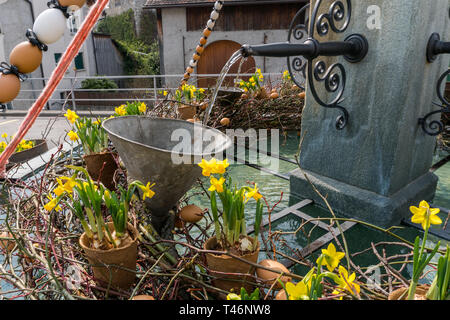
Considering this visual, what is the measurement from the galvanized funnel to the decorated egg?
0.43m

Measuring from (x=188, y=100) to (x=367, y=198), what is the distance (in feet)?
8.19

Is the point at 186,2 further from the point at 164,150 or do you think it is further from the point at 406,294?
the point at 406,294

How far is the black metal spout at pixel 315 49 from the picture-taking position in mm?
1517

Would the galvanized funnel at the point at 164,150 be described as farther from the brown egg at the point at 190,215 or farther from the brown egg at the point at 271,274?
the brown egg at the point at 271,274

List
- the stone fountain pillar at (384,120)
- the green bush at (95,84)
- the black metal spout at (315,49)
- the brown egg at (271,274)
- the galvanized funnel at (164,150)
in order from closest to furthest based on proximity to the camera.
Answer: the brown egg at (271,274), the galvanized funnel at (164,150), the black metal spout at (315,49), the stone fountain pillar at (384,120), the green bush at (95,84)

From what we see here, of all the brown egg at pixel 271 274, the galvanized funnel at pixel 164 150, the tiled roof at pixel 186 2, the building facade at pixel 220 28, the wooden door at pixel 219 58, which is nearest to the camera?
the brown egg at pixel 271 274

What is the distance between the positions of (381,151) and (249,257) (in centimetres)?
126

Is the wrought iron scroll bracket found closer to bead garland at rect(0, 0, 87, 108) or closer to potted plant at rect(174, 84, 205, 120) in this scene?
bead garland at rect(0, 0, 87, 108)

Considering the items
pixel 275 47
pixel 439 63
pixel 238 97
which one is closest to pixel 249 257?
pixel 275 47

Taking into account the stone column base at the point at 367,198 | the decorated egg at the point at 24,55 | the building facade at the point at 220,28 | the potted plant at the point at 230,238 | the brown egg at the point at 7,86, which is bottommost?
the stone column base at the point at 367,198

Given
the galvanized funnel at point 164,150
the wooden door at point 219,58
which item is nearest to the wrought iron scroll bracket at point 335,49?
the galvanized funnel at point 164,150

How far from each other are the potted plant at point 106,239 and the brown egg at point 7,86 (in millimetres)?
354

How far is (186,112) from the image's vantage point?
135 inches
